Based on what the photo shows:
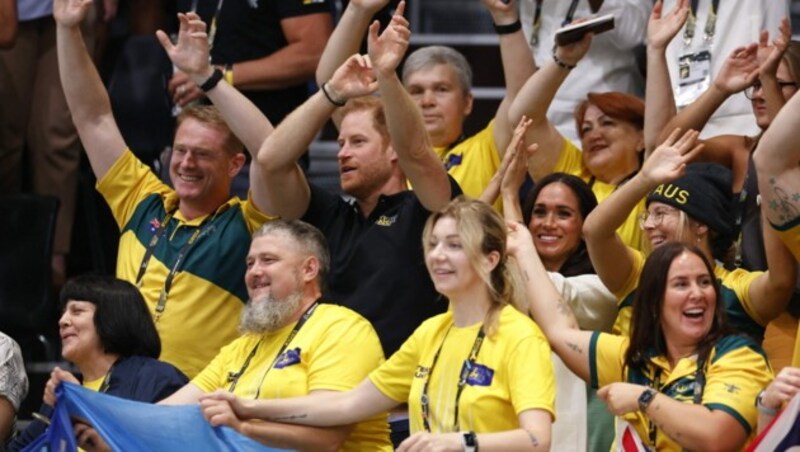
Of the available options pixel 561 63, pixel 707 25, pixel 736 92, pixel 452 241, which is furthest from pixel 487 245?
pixel 707 25

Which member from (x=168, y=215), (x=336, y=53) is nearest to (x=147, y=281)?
(x=168, y=215)

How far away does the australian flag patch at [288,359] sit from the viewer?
6281mm

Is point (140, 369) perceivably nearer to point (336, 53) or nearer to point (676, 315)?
point (336, 53)

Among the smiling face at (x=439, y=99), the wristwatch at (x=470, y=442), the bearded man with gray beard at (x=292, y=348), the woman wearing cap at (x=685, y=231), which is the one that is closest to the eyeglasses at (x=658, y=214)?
the woman wearing cap at (x=685, y=231)

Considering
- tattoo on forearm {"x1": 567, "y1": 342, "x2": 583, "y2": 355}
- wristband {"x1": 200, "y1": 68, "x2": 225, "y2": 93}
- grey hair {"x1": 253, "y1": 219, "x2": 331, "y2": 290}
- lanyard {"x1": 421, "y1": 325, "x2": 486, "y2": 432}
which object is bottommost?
lanyard {"x1": 421, "y1": 325, "x2": 486, "y2": 432}

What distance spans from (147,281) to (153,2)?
8.22 feet

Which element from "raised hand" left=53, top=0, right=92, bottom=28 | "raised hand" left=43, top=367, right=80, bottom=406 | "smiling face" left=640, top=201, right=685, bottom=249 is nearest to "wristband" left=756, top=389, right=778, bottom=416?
"smiling face" left=640, top=201, right=685, bottom=249

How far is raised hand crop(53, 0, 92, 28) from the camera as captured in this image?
745cm

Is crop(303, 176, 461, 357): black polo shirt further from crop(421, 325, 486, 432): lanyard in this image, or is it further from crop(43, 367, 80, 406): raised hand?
crop(43, 367, 80, 406): raised hand

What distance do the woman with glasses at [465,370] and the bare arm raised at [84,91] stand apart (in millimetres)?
1848

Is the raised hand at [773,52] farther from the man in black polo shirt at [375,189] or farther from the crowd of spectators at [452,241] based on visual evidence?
the man in black polo shirt at [375,189]

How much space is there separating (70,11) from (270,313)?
1751 millimetres

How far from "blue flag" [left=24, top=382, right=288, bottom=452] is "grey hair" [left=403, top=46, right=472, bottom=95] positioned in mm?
2182

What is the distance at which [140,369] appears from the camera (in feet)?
21.8
